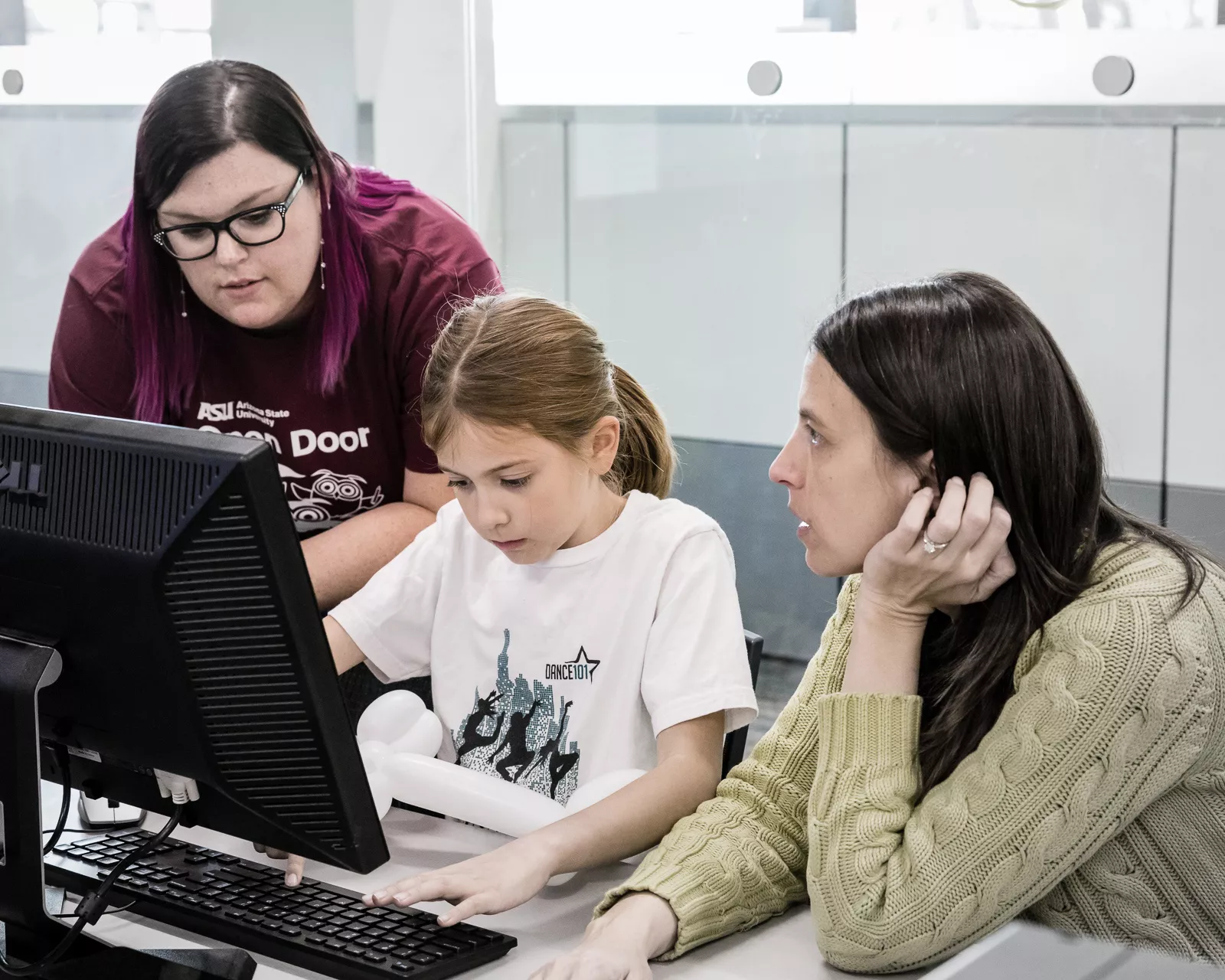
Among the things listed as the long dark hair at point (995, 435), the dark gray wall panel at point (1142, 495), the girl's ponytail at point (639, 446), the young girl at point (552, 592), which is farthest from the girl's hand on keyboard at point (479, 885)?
the dark gray wall panel at point (1142, 495)

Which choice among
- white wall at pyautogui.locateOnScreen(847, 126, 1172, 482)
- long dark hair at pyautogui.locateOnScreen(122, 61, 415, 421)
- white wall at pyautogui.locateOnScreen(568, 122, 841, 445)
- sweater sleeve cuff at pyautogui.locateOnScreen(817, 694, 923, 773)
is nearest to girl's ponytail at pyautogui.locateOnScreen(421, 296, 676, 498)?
long dark hair at pyautogui.locateOnScreen(122, 61, 415, 421)

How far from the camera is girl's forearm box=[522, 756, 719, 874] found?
4.17 feet

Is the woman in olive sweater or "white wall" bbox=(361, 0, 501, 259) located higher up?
"white wall" bbox=(361, 0, 501, 259)

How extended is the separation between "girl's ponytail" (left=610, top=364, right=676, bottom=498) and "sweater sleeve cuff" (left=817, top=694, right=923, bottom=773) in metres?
0.55

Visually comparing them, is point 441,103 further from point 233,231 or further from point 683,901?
point 683,901

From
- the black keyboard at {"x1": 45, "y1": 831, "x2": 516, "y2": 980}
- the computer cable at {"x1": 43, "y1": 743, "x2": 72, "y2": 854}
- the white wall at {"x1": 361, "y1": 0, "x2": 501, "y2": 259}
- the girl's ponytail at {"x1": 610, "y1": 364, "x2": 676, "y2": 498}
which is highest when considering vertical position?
the white wall at {"x1": 361, "y1": 0, "x2": 501, "y2": 259}

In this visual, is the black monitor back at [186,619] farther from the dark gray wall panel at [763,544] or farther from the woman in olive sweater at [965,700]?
the dark gray wall panel at [763,544]

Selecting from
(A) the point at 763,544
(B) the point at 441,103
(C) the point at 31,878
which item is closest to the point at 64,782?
(C) the point at 31,878

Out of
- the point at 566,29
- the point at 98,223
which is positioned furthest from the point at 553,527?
the point at 98,223

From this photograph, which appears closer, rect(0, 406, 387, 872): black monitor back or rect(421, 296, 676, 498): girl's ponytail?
rect(0, 406, 387, 872): black monitor back

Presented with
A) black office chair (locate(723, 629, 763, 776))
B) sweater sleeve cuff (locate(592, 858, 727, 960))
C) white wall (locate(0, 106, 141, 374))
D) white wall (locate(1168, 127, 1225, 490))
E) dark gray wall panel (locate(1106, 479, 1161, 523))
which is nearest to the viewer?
sweater sleeve cuff (locate(592, 858, 727, 960))

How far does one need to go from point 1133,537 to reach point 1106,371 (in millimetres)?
1614

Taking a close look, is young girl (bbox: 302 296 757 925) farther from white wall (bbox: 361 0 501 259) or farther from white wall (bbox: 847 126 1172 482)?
white wall (bbox: 361 0 501 259)

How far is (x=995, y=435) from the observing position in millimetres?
1221
